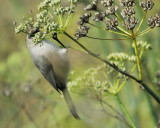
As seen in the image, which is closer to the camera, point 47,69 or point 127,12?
point 127,12

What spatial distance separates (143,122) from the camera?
577cm

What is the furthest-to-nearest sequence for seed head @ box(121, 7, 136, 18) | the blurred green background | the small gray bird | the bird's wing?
the blurred green background, the bird's wing, the small gray bird, seed head @ box(121, 7, 136, 18)

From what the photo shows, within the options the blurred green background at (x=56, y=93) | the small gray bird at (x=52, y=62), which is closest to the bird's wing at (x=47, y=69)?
the small gray bird at (x=52, y=62)

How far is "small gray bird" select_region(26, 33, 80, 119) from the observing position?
3139mm

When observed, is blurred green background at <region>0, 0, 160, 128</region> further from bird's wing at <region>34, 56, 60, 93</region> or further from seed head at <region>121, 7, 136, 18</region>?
seed head at <region>121, 7, 136, 18</region>

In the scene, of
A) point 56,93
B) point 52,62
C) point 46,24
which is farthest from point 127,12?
point 56,93

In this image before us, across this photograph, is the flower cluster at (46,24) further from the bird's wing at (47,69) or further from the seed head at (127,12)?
the bird's wing at (47,69)

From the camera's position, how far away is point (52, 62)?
11.2 feet

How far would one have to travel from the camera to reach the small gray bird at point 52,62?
10.3 feet

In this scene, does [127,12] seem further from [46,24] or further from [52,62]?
[52,62]

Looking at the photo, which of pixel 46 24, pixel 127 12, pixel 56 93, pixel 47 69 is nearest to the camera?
pixel 127 12

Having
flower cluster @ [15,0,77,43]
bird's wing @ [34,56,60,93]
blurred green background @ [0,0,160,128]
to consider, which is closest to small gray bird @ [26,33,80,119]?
bird's wing @ [34,56,60,93]

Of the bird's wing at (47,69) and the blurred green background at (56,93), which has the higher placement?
the bird's wing at (47,69)

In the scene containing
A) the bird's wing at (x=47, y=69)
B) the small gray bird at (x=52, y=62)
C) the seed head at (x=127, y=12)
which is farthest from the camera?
the bird's wing at (x=47, y=69)
